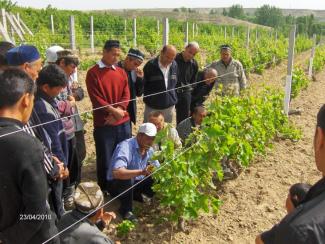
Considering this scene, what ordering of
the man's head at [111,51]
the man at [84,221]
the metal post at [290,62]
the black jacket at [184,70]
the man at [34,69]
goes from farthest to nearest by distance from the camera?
the metal post at [290,62] → the black jacket at [184,70] → the man's head at [111,51] → the man at [34,69] → the man at [84,221]

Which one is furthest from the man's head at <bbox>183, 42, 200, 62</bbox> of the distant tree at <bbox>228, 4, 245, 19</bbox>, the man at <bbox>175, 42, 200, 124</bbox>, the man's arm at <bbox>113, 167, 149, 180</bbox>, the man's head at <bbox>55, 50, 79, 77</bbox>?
the distant tree at <bbox>228, 4, 245, 19</bbox>

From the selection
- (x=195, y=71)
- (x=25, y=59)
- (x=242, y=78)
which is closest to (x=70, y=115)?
(x=25, y=59)

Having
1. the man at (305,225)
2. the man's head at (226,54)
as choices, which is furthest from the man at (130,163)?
the man's head at (226,54)

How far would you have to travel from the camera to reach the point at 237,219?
4.23 m

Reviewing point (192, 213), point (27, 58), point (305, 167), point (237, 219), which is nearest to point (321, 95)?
point (305, 167)

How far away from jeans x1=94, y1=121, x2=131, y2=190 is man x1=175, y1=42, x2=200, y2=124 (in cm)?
136

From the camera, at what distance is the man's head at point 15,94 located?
6.60 feet

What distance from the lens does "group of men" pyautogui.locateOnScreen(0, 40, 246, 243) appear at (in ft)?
6.61

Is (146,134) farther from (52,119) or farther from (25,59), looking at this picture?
(25,59)

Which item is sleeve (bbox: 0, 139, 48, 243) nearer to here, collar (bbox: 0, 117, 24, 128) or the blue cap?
collar (bbox: 0, 117, 24, 128)

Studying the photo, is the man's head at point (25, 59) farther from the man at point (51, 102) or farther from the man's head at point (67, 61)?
the man's head at point (67, 61)

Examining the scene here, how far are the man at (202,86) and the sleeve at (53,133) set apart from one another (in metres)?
2.89

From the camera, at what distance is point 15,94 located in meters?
2.02

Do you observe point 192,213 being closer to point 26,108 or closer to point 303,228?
point 26,108
